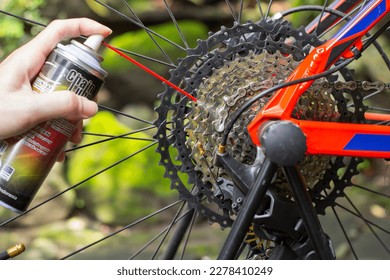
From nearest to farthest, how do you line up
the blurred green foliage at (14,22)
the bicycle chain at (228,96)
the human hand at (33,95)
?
the human hand at (33,95)
the bicycle chain at (228,96)
the blurred green foliage at (14,22)

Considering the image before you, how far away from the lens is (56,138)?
3.02 feet

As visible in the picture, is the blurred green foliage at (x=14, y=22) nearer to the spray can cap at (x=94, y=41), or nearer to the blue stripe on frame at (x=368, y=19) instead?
the spray can cap at (x=94, y=41)

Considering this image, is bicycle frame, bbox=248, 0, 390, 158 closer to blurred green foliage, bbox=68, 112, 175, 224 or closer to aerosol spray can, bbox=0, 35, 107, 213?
aerosol spray can, bbox=0, 35, 107, 213

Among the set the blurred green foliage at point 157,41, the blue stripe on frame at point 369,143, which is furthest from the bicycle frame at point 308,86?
the blurred green foliage at point 157,41

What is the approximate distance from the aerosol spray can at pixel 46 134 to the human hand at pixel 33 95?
0.02m

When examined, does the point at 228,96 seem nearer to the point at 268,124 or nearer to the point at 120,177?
the point at 268,124

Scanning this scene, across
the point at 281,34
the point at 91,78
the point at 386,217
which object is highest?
the point at 281,34

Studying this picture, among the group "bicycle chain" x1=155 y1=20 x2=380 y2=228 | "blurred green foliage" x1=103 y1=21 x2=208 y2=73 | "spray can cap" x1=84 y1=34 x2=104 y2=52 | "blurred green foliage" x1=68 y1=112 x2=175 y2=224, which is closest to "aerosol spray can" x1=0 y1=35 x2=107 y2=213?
"spray can cap" x1=84 y1=34 x2=104 y2=52

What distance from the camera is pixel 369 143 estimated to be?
95 centimetres

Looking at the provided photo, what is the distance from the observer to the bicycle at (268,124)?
90cm

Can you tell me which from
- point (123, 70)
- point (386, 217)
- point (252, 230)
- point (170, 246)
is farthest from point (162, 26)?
point (252, 230)

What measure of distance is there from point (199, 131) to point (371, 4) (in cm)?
31

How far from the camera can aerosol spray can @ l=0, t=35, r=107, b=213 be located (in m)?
0.89
